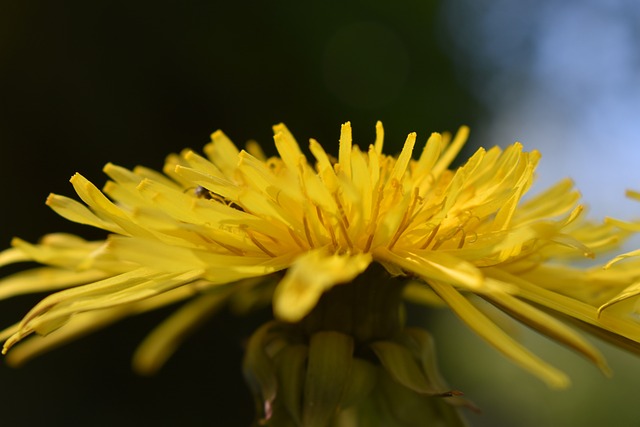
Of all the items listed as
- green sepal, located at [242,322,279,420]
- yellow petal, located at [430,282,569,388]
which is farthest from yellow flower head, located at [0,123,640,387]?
green sepal, located at [242,322,279,420]

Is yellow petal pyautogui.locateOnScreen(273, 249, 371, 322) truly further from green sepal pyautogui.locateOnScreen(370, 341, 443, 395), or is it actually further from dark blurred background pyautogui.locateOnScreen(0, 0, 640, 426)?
dark blurred background pyautogui.locateOnScreen(0, 0, 640, 426)

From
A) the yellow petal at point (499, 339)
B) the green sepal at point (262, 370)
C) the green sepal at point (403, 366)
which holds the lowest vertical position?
the green sepal at point (262, 370)

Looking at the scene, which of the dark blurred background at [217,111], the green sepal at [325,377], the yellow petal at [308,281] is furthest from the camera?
the dark blurred background at [217,111]

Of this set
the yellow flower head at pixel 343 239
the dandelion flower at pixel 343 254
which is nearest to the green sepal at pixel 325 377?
the dandelion flower at pixel 343 254

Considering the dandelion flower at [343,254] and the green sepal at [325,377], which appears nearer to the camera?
the dandelion flower at [343,254]

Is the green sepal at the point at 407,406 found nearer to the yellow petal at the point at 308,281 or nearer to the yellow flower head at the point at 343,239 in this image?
the yellow flower head at the point at 343,239

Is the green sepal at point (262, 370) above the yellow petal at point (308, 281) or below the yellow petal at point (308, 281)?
below

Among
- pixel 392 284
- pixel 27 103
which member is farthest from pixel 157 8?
pixel 392 284

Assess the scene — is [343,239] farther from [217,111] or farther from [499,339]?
[217,111]
